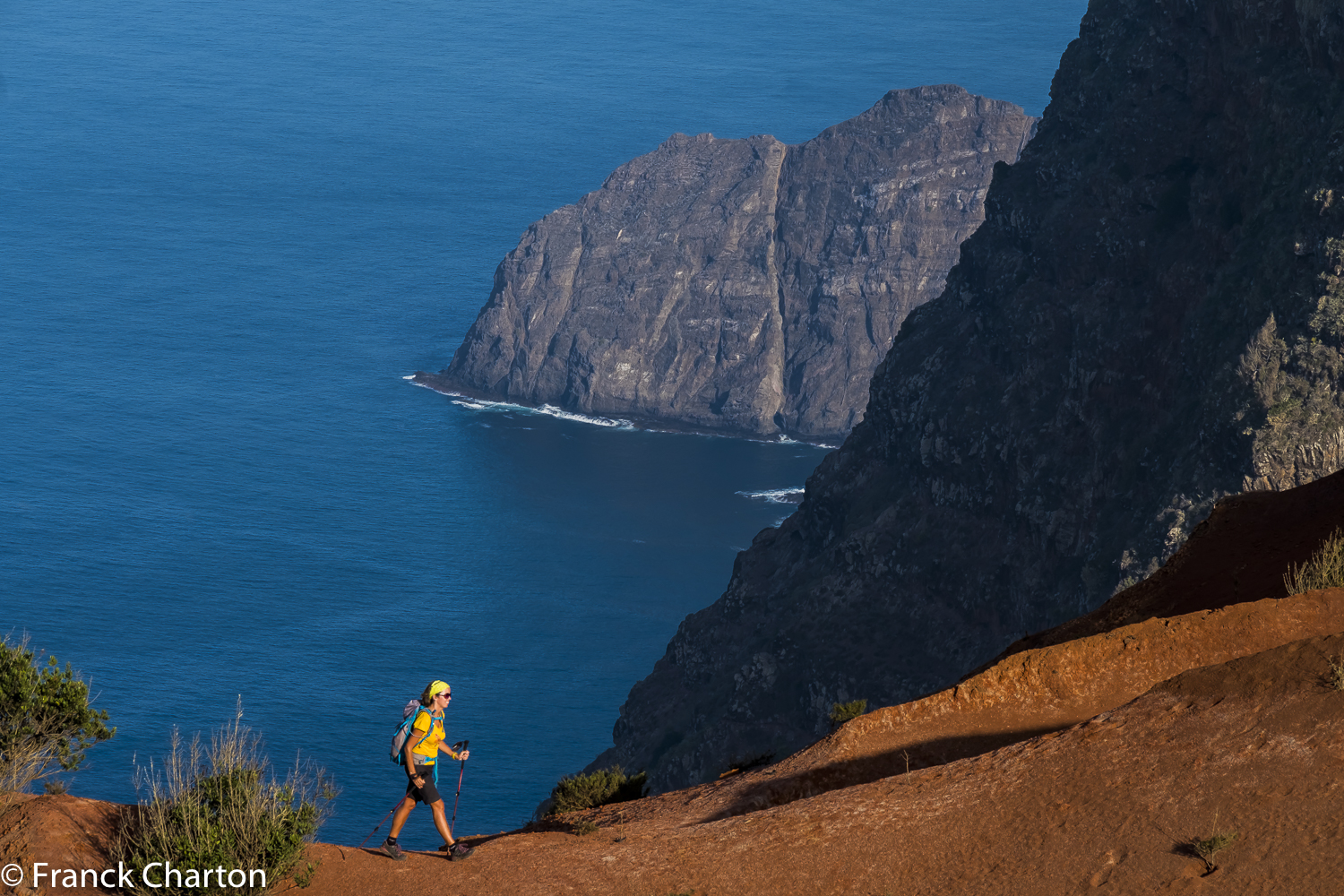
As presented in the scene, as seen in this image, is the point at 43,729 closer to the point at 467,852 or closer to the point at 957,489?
the point at 467,852

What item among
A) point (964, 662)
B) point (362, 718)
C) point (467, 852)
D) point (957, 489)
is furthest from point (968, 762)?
point (362, 718)

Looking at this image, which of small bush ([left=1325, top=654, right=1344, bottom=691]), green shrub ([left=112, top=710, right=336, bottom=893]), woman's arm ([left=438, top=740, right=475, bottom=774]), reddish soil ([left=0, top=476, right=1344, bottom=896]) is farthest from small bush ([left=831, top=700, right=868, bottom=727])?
green shrub ([left=112, top=710, right=336, bottom=893])

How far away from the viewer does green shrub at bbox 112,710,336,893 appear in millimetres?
24078

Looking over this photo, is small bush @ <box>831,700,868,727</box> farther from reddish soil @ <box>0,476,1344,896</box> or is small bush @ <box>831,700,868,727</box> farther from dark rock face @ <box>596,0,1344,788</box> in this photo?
dark rock face @ <box>596,0,1344,788</box>

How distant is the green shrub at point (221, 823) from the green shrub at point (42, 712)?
16.7ft

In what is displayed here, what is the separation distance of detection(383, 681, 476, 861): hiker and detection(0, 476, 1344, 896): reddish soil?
0.54 metres

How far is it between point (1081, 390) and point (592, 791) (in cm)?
8022

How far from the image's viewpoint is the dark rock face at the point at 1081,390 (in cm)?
→ 9488

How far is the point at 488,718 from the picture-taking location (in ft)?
638

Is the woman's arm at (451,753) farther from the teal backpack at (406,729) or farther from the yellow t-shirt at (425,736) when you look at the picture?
the teal backpack at (406,729)

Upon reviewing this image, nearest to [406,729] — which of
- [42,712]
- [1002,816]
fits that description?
[42,712]

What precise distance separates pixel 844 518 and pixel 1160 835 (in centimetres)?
11291

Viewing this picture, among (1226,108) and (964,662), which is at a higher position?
(1226,108)

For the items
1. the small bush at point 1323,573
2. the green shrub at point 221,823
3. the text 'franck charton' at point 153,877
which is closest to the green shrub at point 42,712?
the green shrub at point 221,823
